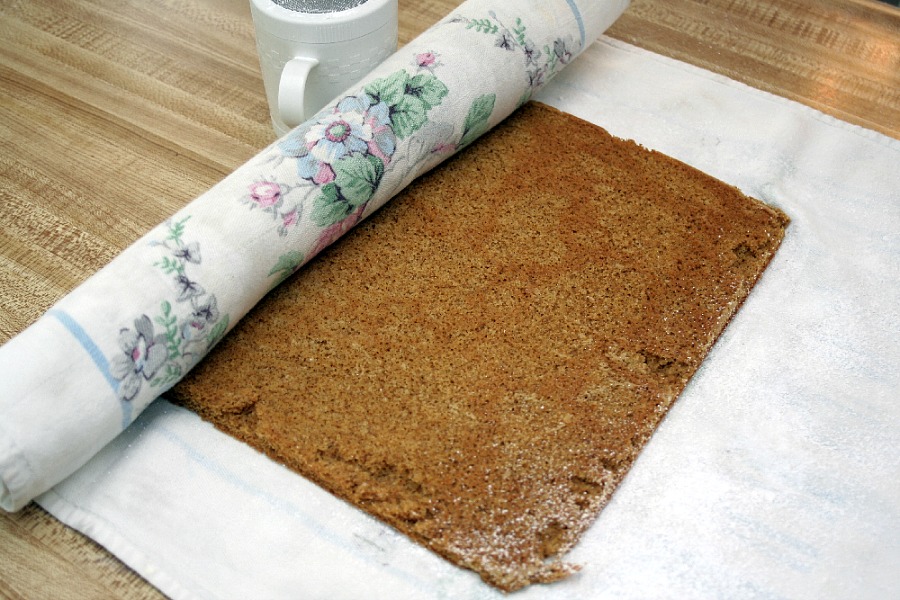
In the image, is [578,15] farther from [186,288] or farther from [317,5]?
[186,288]

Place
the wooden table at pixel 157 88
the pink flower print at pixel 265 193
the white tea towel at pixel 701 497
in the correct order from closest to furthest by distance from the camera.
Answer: the white tea towel at pixel 701 497
the pink flower print at pixel 265 193
the wooden table at pixel 157 88

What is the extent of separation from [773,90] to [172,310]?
69cm

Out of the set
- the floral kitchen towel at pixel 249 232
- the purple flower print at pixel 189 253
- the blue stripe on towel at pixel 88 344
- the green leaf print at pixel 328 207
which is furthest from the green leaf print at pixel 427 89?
the blue stripe on towel at pixel 88 344

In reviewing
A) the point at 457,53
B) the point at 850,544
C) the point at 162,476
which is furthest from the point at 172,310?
the point at 850,544

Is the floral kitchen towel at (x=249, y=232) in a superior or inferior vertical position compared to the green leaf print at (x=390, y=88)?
inferior

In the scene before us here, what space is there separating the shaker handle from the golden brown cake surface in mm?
119

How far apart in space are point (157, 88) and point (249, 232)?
1.13ft

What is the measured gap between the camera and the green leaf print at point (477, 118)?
787 millimetres

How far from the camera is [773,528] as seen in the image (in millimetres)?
587

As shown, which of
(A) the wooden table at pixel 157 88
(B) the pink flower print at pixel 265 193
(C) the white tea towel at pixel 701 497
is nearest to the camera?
(C) the white tea towel at pixel 701 497

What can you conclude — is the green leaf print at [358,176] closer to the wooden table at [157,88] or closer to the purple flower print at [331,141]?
the purple flower print at [331,141]

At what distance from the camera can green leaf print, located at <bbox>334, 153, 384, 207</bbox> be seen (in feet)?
2.30

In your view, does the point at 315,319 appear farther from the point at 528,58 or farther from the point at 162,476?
the point at 528,58

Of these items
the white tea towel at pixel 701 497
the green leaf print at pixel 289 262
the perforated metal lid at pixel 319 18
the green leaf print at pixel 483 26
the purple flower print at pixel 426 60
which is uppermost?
the perforated metal lid at pixel 319 18
